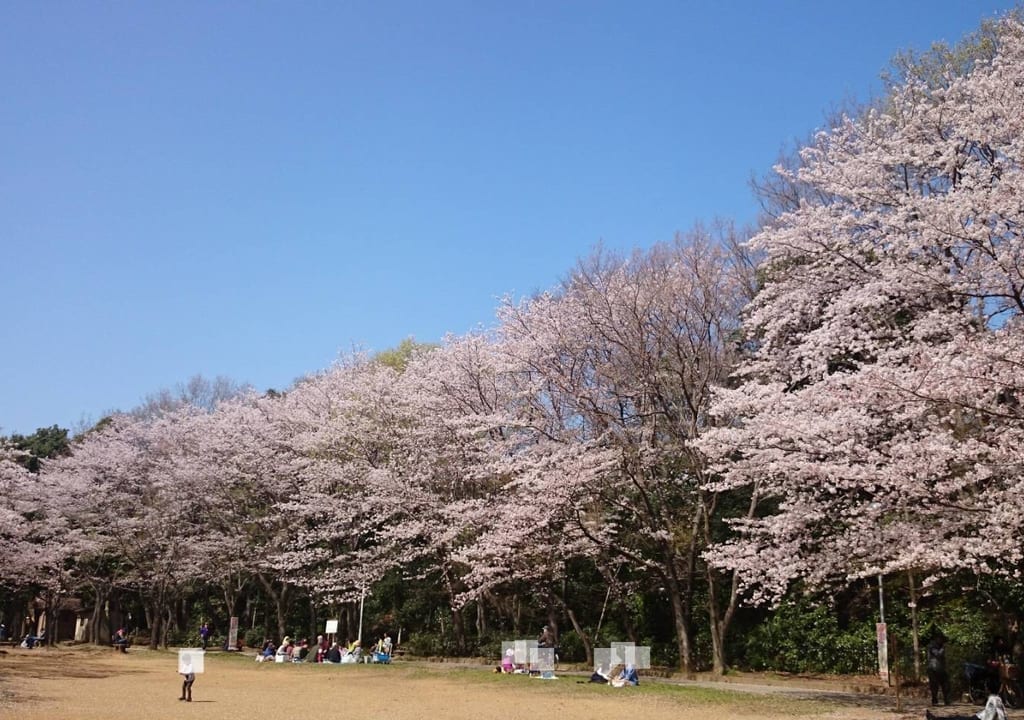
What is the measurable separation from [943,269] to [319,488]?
22085 millimetres

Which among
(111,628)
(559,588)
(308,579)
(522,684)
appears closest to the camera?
(522,684)

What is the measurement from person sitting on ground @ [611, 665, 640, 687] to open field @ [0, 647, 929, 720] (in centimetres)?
32

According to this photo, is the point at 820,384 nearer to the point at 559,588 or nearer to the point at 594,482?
the point at 594,482

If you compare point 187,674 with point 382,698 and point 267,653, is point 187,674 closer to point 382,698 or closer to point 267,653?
point 382,698

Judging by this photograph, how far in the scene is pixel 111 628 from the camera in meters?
43.2

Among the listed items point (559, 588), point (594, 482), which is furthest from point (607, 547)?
point (559, 588)

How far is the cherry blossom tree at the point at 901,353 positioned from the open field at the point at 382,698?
2.24 m

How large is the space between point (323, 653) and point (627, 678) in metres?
13.1

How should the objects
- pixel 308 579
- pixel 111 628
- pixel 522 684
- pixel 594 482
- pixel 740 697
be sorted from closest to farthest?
pixel 740 697
pixel 522 684
pixel 594 482
pixel 308 579
pixel 111 628

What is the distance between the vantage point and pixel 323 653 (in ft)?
94.2

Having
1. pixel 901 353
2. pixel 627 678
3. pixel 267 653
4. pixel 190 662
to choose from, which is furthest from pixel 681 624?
pixel 267 653

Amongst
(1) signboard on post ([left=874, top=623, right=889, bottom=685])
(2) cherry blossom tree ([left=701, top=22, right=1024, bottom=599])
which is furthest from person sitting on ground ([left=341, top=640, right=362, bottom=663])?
(1) signboard on post ([left=874, top=623, right=889, bottom=685])

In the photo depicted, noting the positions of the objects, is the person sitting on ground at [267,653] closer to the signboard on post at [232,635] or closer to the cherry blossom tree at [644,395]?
the signboard on post at [232,635]

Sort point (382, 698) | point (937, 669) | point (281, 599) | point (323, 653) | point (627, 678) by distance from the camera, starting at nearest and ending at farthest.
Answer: point (937, 669) < point (382, 698) < point (627, 678) < point (323, 653) < point (281, 599)
